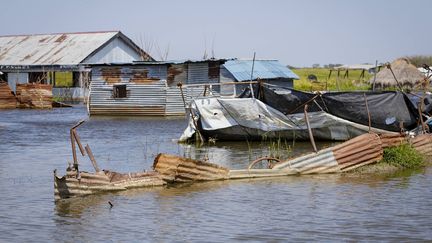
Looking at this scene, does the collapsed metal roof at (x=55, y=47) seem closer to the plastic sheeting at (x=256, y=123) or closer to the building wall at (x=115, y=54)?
the building wall at (x=115, y=54)

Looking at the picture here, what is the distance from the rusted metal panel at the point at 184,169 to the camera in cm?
1051

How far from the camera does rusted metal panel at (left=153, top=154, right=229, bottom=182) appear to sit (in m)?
10.5

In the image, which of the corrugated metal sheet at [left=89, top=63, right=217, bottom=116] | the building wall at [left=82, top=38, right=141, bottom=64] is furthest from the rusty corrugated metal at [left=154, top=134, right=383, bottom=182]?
the building wall at [left=82, top=38, right=141, bottom=64]

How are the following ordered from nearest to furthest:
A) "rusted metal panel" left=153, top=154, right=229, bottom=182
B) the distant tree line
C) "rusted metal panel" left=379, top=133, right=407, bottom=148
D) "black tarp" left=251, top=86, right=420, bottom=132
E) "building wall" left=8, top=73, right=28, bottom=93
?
"rusted metal panel" left=153, top=154, right=229, bottom=182
"rusted metal panel" left=379, top=133, right=407, bottom=148
"black tarp" left=251, top=86, right=420, bottom=132
"building wall" left=8, top=73, right=28, bottom=93
the distant tree line

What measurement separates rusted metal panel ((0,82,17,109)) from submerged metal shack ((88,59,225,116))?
8398mm

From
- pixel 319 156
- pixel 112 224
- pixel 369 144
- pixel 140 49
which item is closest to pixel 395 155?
pixel 369 144

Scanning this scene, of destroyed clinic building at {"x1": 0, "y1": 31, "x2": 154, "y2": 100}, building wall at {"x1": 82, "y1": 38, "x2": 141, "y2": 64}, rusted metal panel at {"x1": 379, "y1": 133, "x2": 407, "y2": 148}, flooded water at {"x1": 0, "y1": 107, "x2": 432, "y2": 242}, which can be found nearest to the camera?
→ flooded water at {"x1": 0, "y1": 107, "x2": 432, "y2": 242}

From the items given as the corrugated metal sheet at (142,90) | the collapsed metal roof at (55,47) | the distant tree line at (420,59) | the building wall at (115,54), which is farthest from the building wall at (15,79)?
the distant tree line at (420,59)

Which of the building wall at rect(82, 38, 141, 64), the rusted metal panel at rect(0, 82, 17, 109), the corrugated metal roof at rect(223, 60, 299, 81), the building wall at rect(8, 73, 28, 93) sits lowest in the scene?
the rusted metal panel at rect(0, 82, 17, 109)

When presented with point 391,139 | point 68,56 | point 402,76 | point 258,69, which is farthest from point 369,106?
point 68,56

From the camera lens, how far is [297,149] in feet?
51.0

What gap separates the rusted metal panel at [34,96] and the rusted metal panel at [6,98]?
0.33 meters

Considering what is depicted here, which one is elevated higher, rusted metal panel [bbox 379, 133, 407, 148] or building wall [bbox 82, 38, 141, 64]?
building wall [bbox 82, 38, 141, 64]

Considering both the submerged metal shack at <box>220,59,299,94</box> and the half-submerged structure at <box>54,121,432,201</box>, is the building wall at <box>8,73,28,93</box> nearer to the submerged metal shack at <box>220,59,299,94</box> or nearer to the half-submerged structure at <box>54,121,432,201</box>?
the submerged metal shack at <box>220,59,299,94</box>
